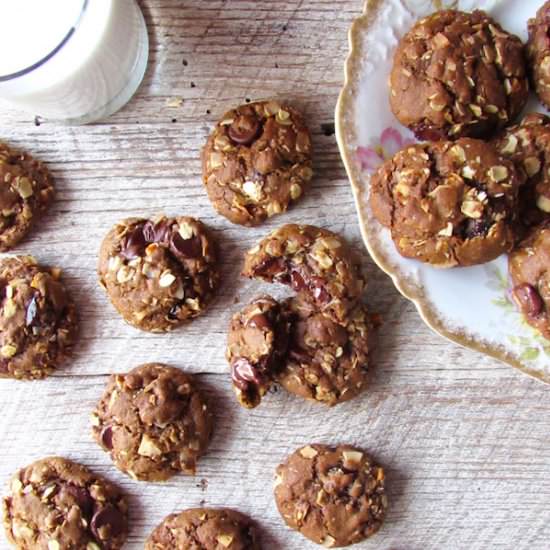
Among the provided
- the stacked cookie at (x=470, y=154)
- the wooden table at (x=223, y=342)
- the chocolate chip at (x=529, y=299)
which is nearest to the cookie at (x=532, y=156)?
the stacked cookie at (x=470, y=154)

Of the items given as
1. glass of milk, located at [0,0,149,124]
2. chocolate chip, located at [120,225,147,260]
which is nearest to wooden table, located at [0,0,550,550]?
chocolate chip, located at [120,225,147,260]

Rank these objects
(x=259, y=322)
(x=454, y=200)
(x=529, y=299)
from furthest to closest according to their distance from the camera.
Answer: (x=259, y=322) < (x=529, y=299) < (x=454, y=200)

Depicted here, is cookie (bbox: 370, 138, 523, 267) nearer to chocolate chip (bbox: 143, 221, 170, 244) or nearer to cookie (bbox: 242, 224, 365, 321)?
cookie (bbox: 242, 224, 365, 321)

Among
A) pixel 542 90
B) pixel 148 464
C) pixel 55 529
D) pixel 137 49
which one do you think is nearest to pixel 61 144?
pixel 137 49

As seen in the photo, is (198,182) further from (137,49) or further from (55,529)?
(55,529)

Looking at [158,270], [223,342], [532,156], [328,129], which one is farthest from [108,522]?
[532,156]

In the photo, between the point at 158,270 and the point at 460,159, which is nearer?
the point at 460,159

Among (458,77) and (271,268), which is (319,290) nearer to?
(271,268)
